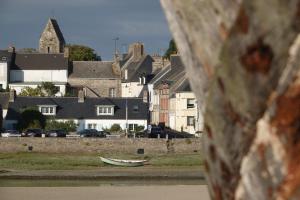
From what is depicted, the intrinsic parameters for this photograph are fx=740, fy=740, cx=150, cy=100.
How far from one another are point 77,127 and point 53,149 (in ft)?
52.4

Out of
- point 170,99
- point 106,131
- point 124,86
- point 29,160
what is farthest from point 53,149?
point 124,86

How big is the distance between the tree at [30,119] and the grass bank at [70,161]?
40.1 feet

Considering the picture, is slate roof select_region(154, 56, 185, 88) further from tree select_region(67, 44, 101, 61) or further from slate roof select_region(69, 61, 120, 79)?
tree select_region(67, 44, 101, 61)

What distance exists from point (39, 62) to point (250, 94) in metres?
97.6

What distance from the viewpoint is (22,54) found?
99.8 meters

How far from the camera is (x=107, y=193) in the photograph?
29.9 metres

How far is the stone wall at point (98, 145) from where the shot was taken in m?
53.9

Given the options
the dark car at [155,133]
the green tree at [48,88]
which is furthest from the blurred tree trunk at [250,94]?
the green tree at [48,88]

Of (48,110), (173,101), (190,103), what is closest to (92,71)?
(48,110)

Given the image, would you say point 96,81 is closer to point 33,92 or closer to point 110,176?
point 33,92

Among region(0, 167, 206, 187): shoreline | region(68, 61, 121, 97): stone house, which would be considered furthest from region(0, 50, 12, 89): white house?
region(0, 167, 206, 187): shoreline

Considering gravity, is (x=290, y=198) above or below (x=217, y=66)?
below

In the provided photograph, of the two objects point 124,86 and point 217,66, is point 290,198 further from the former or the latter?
point 124,86

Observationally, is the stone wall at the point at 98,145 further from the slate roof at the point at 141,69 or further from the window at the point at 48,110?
the slate roof at the point at 141,69
